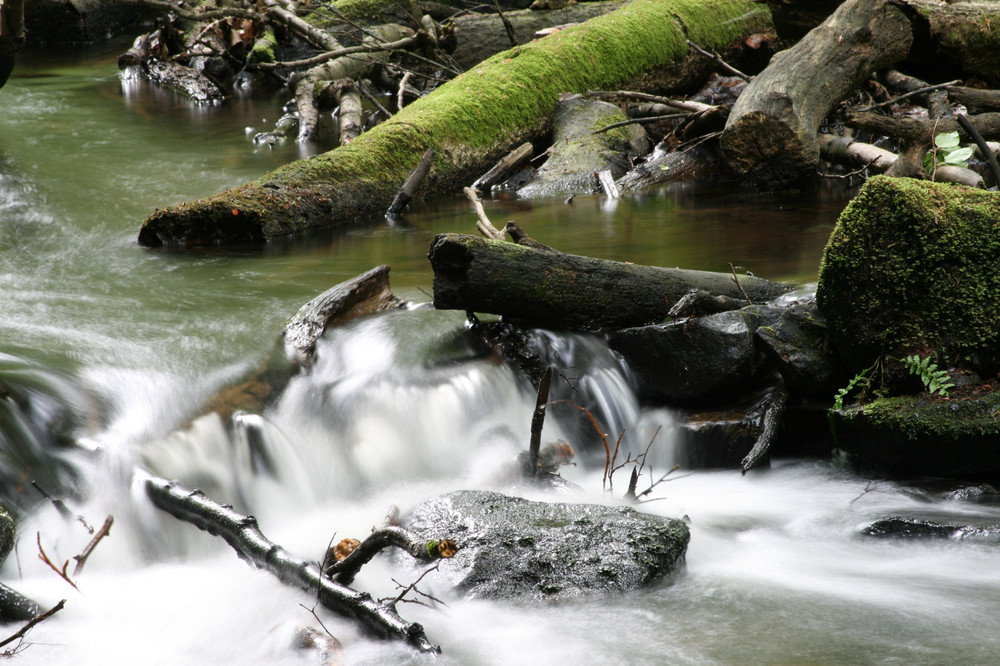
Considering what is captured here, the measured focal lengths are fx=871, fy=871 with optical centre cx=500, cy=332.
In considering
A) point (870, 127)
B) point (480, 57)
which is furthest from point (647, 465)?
point (480, 57)

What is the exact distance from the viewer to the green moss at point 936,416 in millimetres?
4039

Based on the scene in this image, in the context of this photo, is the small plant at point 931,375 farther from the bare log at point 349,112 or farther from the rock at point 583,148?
the bare log at point 349,112

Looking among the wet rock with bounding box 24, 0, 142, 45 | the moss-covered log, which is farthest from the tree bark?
the wet rock with bounding box 24, 0, 142, 45

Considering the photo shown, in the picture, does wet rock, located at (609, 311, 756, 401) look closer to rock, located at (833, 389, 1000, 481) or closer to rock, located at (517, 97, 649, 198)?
rock, located at (833, 389, 1000, 481)

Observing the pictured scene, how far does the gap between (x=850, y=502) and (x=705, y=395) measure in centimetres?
97

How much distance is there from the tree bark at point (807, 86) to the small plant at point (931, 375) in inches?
163

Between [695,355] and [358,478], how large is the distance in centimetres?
195

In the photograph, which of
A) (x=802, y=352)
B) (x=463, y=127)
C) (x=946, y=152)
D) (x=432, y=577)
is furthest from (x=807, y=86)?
(x=432, y=577)

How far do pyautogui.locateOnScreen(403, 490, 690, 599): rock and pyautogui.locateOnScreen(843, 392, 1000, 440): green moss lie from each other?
128cm

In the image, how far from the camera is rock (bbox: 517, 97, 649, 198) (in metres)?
9.76

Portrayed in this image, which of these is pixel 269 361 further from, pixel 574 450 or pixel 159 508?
pixel 574 450

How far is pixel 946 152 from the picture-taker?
276 inches

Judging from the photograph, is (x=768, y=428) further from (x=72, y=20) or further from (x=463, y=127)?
(x=72, y=20)

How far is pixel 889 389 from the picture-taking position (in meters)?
4.41
